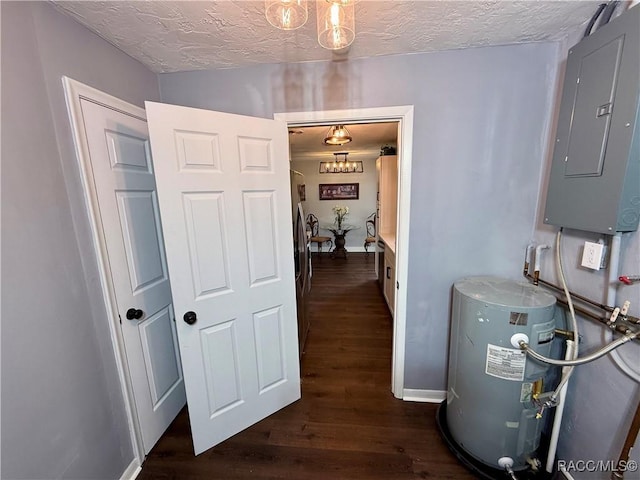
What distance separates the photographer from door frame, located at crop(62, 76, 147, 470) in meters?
1.16

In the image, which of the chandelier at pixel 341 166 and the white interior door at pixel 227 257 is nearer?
the white interior door at pixel 227 257

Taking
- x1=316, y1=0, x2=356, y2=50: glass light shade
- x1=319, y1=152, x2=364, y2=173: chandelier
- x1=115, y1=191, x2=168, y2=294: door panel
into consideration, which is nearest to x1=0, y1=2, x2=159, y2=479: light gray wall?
x1=115, y1=191, x2=168, y2=294: door panel

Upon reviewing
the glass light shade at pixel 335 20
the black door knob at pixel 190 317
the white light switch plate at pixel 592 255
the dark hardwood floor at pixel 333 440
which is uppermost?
the glass light shade at pixel 335 20

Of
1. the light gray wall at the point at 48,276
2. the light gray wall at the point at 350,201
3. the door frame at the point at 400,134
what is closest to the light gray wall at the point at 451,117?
the door frame at the point at 400,134

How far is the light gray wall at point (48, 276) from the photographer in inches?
36.3

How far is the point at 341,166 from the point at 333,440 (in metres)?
5.54

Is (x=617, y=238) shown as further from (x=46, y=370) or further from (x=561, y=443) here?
(x=46, y=370)

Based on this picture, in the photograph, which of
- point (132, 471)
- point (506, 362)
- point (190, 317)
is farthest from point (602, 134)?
point (132, 471)

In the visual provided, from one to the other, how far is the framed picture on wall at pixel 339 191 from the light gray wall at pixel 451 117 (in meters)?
5.00

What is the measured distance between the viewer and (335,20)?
0.83 metres

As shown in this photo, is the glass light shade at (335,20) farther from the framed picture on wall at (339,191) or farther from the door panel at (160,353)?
the framed picture on wall at (339,191)

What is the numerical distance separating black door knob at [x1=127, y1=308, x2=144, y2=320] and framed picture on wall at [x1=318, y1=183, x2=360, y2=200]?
5552 millimetres

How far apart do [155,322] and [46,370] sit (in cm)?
59

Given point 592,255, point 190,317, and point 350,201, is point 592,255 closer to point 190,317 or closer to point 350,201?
point 190,317
